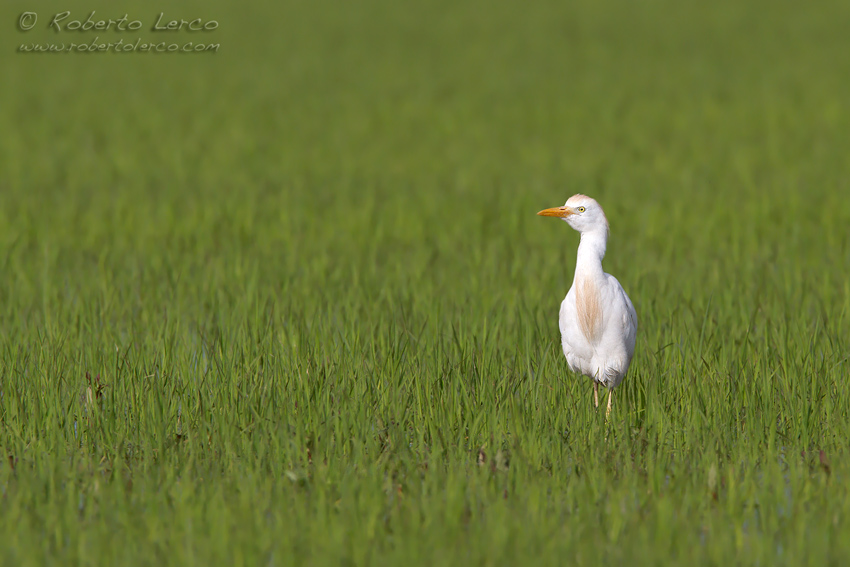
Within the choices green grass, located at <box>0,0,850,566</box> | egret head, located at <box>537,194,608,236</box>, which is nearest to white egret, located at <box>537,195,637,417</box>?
egret head, located at <box>537,194,608,236</box>

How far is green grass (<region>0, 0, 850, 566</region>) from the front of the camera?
4.16 meters

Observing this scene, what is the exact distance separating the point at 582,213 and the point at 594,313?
579 mm

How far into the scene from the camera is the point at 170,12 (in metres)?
34.5

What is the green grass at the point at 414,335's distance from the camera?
416 centimetres

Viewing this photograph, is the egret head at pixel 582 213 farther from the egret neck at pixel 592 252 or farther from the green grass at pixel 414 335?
the green grass at pixel 414 335

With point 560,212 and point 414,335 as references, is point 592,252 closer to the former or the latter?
point 560,212

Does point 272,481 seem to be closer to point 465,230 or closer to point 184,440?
point 184,440

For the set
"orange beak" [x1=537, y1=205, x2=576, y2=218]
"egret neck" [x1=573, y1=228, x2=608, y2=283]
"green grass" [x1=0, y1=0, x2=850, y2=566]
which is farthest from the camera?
"egret neck" [x1=573, y1=228, x2=608, y2=283]

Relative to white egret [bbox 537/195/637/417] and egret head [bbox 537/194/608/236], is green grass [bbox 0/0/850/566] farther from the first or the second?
egret head [bbox 537/194/608/236]

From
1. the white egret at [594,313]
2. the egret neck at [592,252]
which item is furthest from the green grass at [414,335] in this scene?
the egret neck at [592,252]

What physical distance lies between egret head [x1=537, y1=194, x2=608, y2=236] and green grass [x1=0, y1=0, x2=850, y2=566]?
92 cm

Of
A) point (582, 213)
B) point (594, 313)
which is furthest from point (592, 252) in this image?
point (594, 313)

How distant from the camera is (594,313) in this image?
5.59 m

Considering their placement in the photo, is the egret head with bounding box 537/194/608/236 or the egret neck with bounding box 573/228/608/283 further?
the egret neck with bounding box 573/228/608/283
